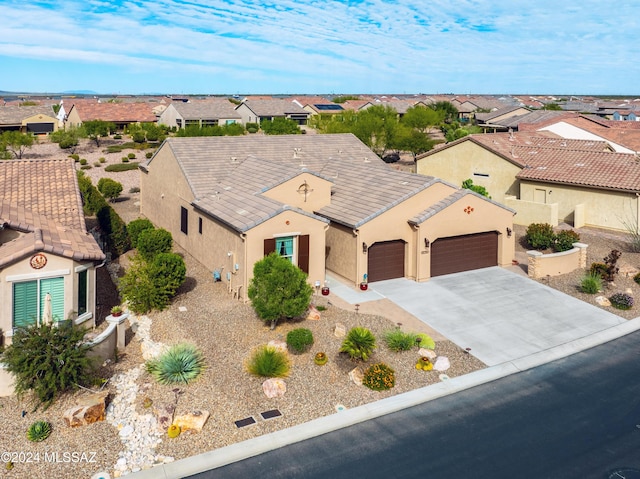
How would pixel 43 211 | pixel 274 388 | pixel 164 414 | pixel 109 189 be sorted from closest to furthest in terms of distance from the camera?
pixel 164 414 → pixel 274 388 → pixel 43 211 → pixel 109 189

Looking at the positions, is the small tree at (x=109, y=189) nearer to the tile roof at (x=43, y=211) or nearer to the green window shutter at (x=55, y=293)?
the tile roof at (x=43, y=211)

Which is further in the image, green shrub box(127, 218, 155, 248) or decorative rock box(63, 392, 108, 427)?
green shrub box(127, 218, 155, 248)

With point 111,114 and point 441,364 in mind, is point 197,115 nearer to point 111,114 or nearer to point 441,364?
point 111,114

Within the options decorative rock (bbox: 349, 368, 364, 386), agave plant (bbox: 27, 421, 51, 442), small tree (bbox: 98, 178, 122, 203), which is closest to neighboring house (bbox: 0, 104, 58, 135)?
small tree (bbox: 98, 178, 122, 203)

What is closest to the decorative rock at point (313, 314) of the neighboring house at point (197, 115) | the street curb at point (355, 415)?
the street curb at point (355, 415)

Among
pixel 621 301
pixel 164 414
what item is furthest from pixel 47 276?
pixel 621 301

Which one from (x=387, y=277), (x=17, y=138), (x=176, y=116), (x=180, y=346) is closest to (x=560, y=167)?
(x=387, y=277)

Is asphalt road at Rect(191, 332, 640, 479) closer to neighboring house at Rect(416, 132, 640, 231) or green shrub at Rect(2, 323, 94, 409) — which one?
green shrub at Rect(2, 323, 94, 409)
